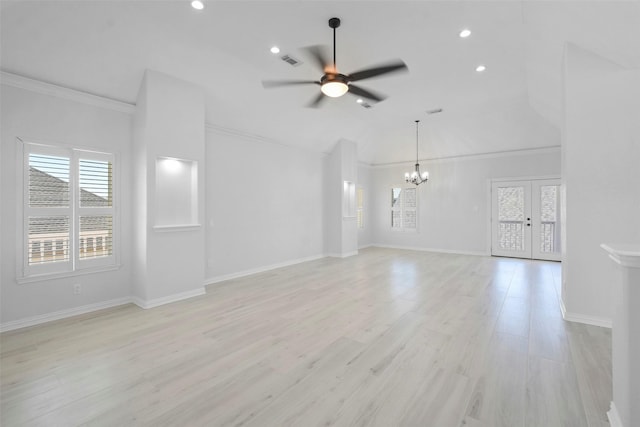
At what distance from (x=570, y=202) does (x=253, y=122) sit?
5.10 metres

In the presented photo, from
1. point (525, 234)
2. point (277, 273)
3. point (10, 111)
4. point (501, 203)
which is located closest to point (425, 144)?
point (501, 203)

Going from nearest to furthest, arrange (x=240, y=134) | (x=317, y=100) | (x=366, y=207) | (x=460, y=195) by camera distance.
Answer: (x=317, y=100), (x=240, y=134), (x=460, y=195), (x=366, y=207)

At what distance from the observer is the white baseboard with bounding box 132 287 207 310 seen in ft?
12.6

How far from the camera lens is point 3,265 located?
3.15 meters

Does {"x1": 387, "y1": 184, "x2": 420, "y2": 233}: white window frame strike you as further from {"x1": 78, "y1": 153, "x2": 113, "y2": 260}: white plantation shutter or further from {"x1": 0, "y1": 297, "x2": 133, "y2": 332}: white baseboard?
{"x1": 78, "y1": 153, "x2": 113, "y2": 260}: white plantation shutter

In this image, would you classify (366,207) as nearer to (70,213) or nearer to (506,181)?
(506,181)

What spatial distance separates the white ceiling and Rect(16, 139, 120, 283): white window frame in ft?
2.79

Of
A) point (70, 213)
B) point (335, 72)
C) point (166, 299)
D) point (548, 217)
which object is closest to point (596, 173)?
point (335, 72)

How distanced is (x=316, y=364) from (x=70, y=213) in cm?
369

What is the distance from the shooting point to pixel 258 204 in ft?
19.6

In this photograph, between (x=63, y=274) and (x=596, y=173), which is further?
(x=63, y=274)

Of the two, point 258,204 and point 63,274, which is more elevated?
point 258,204

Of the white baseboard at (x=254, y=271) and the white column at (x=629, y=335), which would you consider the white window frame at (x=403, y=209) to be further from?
the white column at (x=629, y=335)

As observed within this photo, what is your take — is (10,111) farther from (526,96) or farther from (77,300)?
(526,96)
